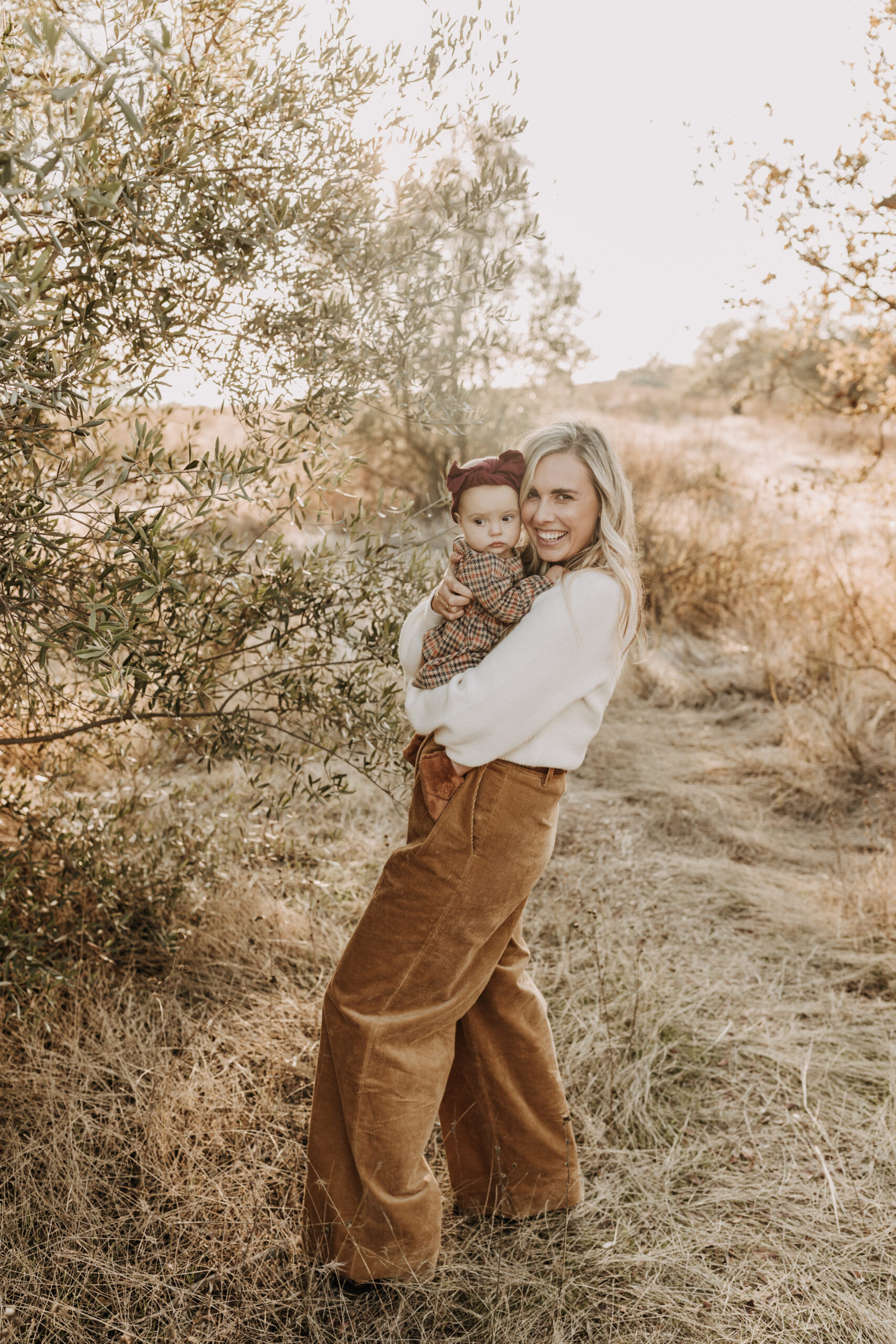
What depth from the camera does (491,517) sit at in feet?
7.30

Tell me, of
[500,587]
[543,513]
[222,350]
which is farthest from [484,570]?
[222,350]

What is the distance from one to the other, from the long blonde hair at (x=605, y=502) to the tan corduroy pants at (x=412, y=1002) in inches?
19.6

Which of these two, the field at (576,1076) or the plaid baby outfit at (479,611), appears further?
the field at (576,1076)

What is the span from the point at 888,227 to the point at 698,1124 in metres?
4.98

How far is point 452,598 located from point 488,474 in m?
0.31

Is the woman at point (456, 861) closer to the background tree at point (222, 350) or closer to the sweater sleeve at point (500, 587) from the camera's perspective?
the sweater sleeve at point (500, 587)

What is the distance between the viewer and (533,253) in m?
10.1

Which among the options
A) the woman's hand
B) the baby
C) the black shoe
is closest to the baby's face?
the baby

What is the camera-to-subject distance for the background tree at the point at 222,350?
2.04 metres

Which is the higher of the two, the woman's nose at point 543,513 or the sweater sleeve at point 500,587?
the woman's nose at point 543,513

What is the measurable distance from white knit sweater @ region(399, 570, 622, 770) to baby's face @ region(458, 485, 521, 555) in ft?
0.62

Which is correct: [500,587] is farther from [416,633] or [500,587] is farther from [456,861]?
[456,861]

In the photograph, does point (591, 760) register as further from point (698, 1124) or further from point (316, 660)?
point (316, 660)

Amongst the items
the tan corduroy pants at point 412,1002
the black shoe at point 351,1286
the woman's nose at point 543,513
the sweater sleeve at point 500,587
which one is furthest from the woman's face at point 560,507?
the black shoe at point 351,1286
